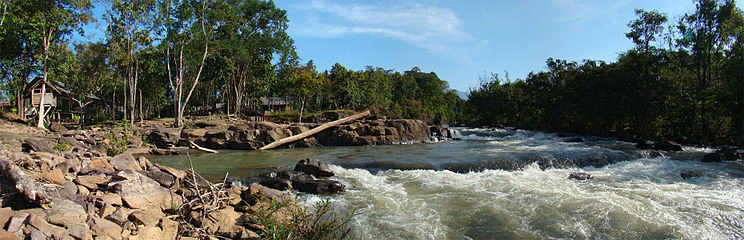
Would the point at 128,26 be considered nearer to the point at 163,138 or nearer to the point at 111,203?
the point at 163,138

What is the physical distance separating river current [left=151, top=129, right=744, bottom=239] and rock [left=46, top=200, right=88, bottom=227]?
11.6ft

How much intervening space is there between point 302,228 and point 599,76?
26.0 metres

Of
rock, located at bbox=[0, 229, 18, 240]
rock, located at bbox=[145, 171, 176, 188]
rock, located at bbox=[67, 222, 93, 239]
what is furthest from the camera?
rock, located at bbox=[145, 171, 176, 188]

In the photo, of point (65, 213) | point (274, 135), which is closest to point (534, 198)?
point (65, 213)

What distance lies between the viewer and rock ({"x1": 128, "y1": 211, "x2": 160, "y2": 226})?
4441 millimetres

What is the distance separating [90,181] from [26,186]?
4.05 feet

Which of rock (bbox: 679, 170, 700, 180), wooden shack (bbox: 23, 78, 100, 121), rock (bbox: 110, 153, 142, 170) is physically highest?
wooden shack (bbox: 23, 78, 100, 121)

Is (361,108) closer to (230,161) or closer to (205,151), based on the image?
(205,151)

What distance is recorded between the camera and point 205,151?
17.5 m

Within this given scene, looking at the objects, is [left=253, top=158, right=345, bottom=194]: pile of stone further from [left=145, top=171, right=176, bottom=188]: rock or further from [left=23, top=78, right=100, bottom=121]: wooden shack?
[left=23, top=78, right=100, bottom=121]: wooden shack

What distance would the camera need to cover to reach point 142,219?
176 inches

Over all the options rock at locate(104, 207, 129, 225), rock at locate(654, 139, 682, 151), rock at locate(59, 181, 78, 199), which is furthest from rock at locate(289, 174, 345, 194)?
rock at locate(654, 139, 682, 151)

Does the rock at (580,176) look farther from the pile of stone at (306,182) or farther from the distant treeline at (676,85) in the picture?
the distant treeline at (676,85)

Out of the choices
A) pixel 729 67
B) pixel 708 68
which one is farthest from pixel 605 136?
pixel 729 67
